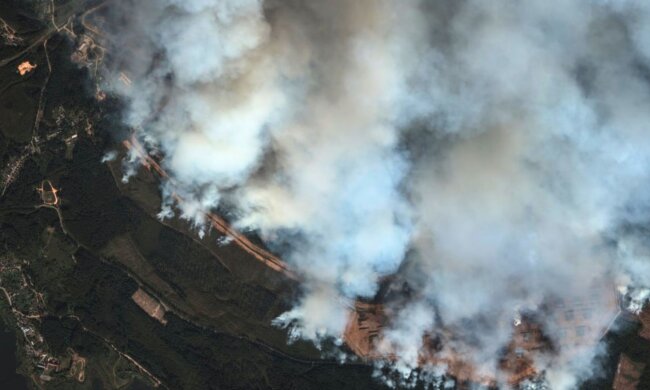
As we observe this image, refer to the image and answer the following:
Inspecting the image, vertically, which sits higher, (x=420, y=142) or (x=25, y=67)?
(x=420, y=142)

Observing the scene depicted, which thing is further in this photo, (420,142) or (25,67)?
(25,67)

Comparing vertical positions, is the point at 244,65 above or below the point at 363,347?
above

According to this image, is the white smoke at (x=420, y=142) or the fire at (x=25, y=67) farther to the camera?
the fire at (x=25, y=67)

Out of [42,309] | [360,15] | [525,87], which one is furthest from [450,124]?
[42,309]

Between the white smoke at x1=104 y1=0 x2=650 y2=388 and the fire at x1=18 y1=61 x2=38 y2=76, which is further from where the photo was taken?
the fire at x1=18 y1=61 x2=38 y2=76

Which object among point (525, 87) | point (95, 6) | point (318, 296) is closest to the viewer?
point (525, 87)

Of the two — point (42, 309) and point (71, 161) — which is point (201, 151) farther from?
point (42, 309)

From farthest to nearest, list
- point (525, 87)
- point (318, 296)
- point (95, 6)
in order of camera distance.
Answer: point (95, 6), point (318, 296), point (525, 87)

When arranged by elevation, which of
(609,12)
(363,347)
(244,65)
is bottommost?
(363,347)
